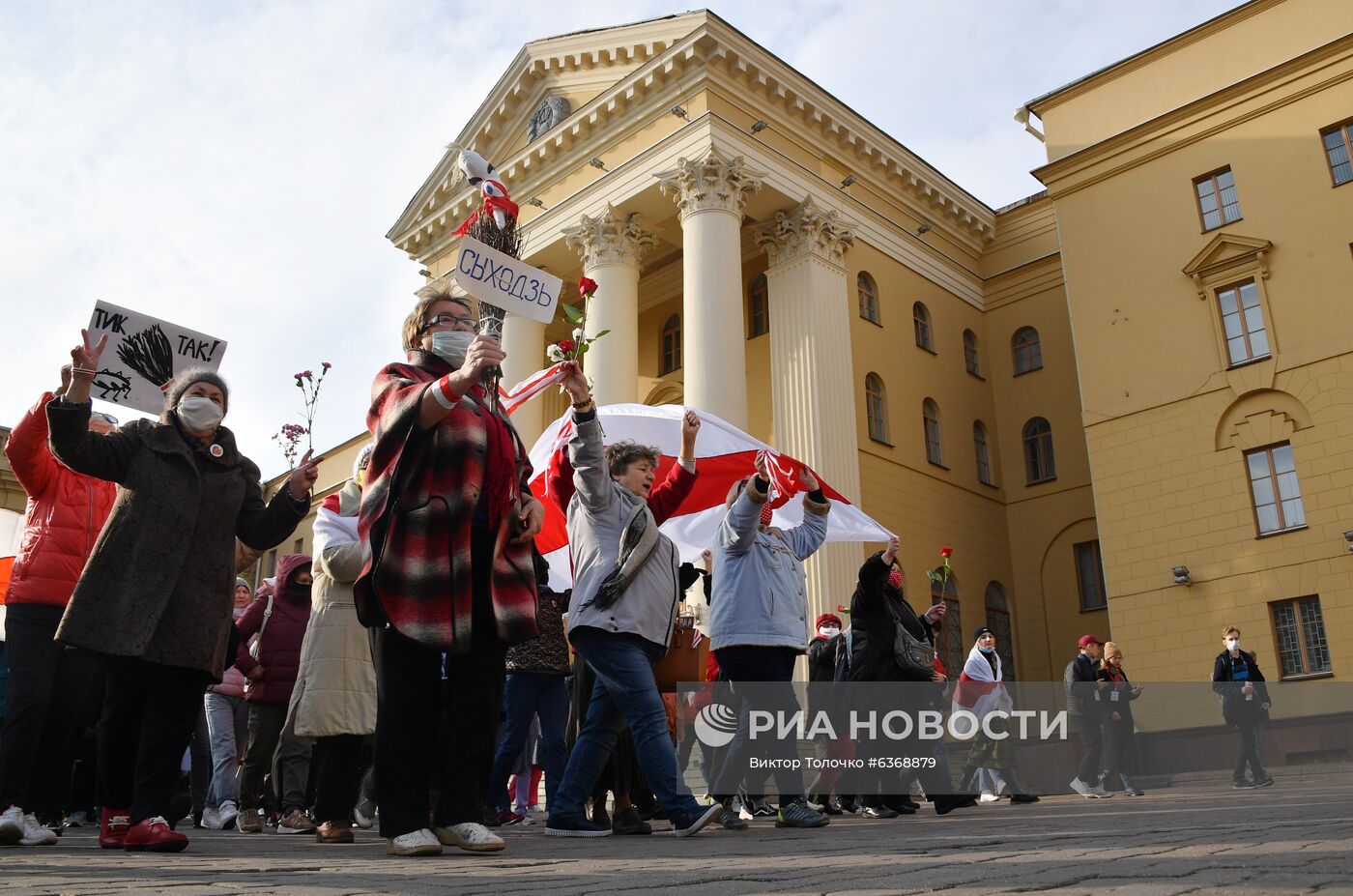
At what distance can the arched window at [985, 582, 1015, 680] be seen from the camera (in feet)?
90.6

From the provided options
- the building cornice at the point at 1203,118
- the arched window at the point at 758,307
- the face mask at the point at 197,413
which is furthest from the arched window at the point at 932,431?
the face mask at the point at 197,413

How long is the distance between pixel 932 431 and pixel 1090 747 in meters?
16.5

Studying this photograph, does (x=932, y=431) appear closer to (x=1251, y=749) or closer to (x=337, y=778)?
Result: (x=1251, y=749)

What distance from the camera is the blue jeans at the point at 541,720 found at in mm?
6871

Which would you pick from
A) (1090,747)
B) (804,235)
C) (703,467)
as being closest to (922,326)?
(804,235)

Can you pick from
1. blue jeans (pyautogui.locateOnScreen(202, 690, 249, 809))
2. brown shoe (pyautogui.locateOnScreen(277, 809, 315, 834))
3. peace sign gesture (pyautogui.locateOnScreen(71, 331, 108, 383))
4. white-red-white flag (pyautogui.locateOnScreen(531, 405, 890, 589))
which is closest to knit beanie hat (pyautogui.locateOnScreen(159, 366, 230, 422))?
peace sign gesture (pyautogui.locateOnScreen(71, 331, 108, 383))

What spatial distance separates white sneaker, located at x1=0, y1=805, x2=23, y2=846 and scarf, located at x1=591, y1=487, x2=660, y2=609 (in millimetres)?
2675

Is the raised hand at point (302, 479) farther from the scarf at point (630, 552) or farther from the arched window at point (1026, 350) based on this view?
the arched window at point (1026, 350)

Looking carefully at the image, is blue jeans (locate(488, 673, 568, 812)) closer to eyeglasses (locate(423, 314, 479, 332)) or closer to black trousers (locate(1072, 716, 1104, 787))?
eyeglasses (locate(423, 314, 479, 332))

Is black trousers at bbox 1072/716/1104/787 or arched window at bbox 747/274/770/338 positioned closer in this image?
black trousers at bbox 1072/716/1104/787

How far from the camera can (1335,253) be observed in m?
20.3

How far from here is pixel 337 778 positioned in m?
5.53

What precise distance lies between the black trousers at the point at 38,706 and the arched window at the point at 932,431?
24.1m

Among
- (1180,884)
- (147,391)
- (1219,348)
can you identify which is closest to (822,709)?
(147,391)
